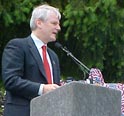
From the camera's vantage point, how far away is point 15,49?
12.3ft

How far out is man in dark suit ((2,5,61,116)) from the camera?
3.62 m

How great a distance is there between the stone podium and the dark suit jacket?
56 cm

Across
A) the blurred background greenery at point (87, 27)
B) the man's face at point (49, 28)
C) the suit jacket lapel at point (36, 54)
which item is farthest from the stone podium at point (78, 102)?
the blurred background greenery at point (87, 27)

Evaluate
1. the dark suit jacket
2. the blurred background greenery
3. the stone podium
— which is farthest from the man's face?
the blurred background greenery

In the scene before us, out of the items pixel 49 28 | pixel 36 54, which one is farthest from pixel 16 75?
pixel 49 28

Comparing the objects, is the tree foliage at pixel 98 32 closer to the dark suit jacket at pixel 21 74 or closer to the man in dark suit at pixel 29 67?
the man in dark suit at pixel 29 67

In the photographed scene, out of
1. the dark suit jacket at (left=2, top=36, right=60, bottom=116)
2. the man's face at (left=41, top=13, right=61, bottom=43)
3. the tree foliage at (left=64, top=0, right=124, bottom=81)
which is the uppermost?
the man's face at (left=41, top=13, right=61, bottom=43)

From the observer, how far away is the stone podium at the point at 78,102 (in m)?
2.82

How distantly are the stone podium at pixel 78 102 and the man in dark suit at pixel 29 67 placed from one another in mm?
547

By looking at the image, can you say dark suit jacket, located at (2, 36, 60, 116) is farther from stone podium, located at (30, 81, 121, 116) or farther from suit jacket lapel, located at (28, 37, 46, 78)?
stone podium, located at (30, 81, 121, 116)

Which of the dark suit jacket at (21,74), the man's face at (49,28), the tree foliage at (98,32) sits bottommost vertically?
the tree foliage at (98,32)

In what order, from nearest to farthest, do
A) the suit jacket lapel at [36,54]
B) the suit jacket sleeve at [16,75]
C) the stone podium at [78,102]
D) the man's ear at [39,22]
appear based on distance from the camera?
the stone podium at [78,102], the suit jacket sleeve at [16,75], the suit jacket lapel at [36,54], the man's ear at [39,22]

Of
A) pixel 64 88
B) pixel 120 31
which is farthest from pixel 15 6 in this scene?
pixel 64 88

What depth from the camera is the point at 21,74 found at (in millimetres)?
3691
